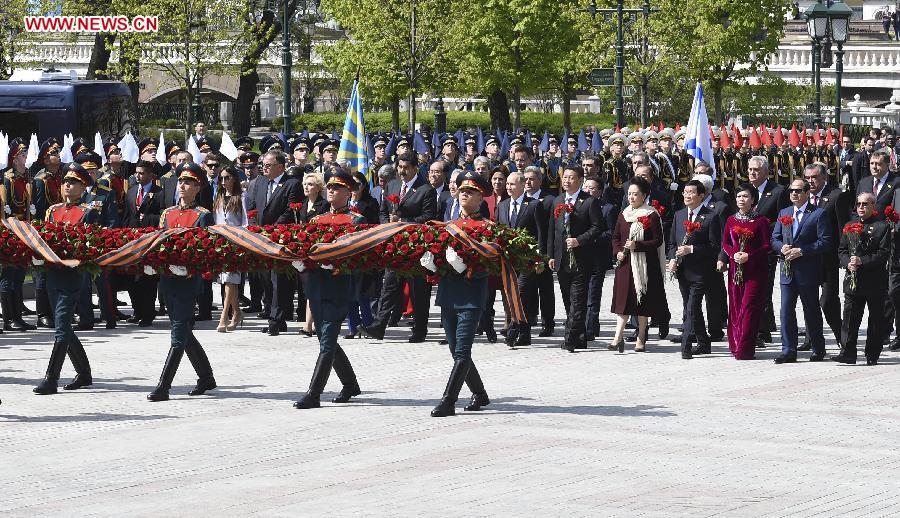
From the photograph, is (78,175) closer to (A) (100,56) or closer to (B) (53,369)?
(B) (53,369)

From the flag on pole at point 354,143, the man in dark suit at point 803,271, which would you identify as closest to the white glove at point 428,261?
the man in dark suit at point 803,271

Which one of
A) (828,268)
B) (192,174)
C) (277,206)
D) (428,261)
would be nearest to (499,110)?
(277,206)

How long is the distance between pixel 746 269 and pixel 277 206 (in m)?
5.30

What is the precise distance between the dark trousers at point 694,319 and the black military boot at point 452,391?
3963 millimetres

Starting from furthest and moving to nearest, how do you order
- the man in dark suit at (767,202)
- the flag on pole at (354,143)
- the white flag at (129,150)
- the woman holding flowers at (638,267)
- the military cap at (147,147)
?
the white flag at (129,150)
the flag on pole at (354,143)
the military cap at (147,147)
the man in dark suit at (767,202)
the woman holding flowers at (638,267)

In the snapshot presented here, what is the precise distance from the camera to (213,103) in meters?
71.1

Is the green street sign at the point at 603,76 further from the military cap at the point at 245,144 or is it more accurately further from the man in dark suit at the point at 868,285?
the man in dark suit at the point at 868,285

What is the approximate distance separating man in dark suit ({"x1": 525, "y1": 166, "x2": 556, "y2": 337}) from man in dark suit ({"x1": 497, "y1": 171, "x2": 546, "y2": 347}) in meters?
0.05

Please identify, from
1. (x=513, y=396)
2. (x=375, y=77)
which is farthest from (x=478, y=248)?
(x=375, y=77)

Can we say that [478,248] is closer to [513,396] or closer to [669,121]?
[513,396]

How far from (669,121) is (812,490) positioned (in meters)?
50.7

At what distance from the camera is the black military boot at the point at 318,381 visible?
45.4 feet

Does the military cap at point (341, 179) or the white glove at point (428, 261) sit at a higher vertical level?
the military cap at point (341, 179)

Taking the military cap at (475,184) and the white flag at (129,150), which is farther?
the white flag at (129,150)
